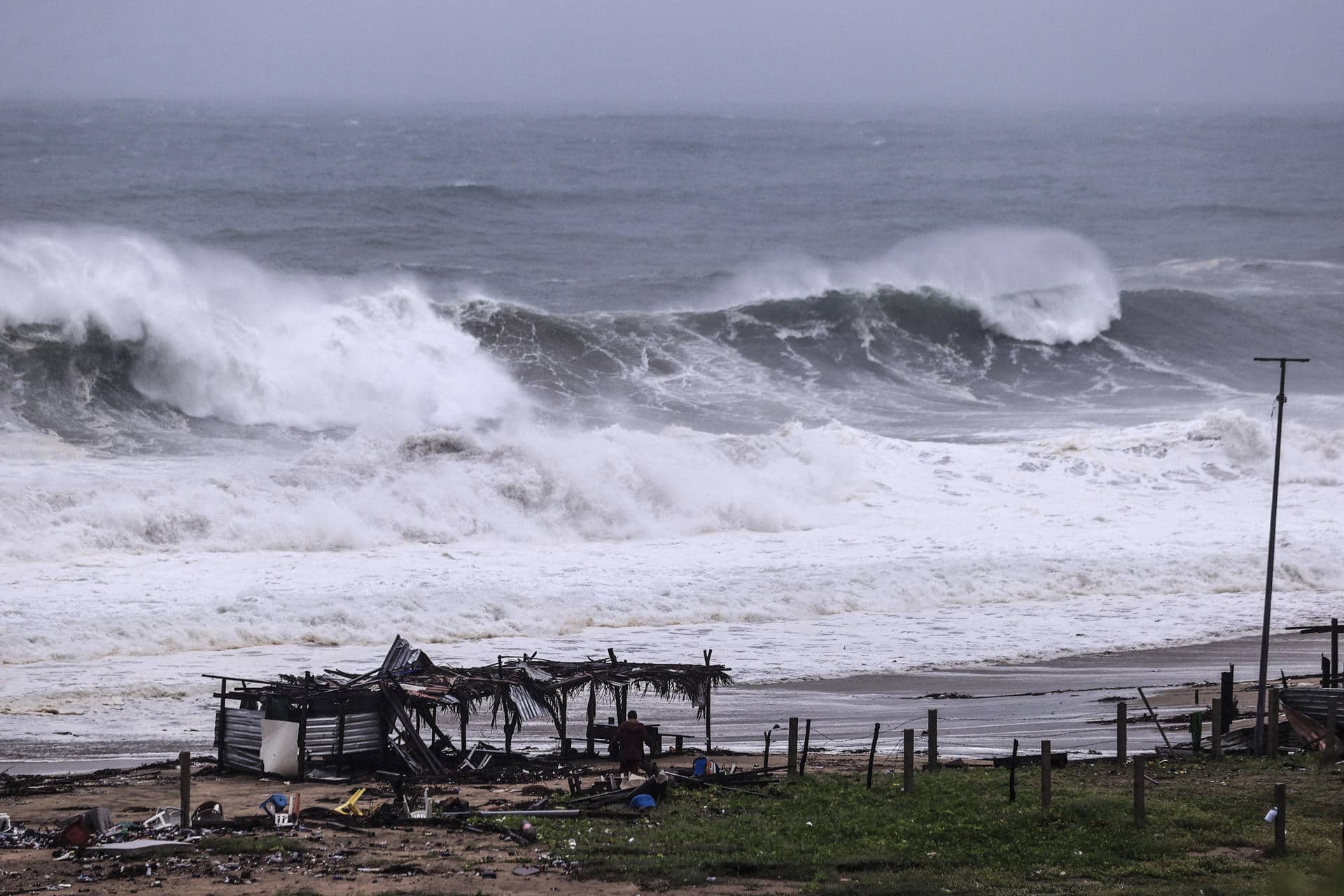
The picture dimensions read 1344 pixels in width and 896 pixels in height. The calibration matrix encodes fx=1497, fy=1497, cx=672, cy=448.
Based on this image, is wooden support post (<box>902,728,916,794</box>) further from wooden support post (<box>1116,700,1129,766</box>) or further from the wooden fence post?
the wooden fence post

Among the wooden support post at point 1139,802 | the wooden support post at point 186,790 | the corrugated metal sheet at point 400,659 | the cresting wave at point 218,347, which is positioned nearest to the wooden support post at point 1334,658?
the wooden support post at point 1139,802

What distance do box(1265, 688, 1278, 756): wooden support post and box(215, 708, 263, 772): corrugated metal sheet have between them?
9332 mm

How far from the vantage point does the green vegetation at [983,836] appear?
10.3 meters

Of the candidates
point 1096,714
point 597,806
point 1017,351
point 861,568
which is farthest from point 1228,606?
point 1017,351

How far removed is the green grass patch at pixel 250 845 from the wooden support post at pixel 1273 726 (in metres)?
8.65

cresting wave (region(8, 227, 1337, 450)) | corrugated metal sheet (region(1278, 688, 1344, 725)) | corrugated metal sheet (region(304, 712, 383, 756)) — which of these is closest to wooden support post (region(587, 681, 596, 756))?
corrugated metal sheet (region(304, 712, 383, 756))

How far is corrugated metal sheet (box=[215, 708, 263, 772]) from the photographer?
13.9 m

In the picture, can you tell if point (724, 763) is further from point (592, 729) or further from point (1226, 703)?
point (1226, 703)

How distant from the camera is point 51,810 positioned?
486 inches

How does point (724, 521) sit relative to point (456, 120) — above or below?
below

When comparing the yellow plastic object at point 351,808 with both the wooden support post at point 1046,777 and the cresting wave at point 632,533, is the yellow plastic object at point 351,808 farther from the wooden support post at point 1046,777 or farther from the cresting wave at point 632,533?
the cresting wave at point 632,533

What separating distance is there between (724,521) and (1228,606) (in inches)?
353

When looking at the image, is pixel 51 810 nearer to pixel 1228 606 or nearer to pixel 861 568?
pixel 861 568

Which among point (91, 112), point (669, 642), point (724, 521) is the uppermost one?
point (91, 112)
